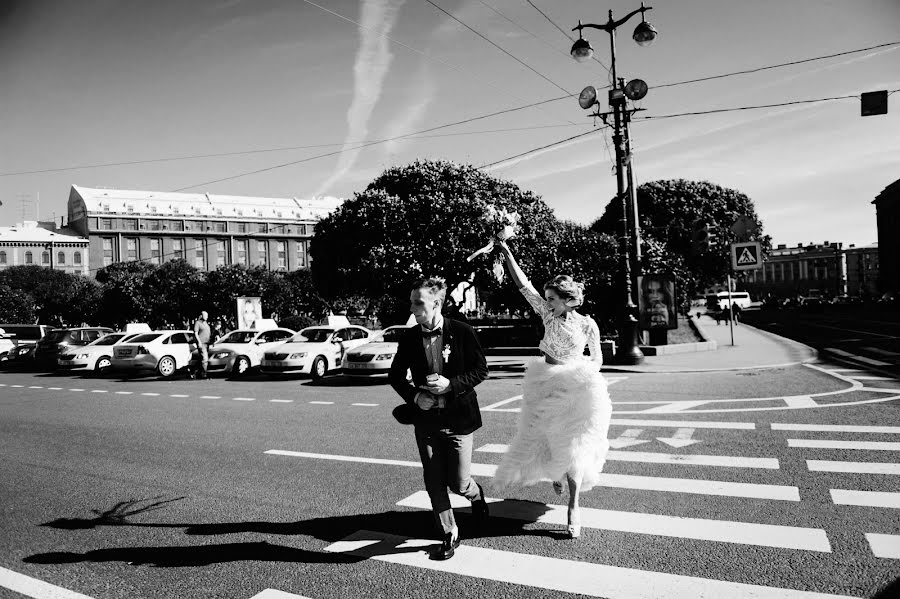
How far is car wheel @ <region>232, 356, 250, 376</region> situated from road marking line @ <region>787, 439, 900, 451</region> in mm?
15457

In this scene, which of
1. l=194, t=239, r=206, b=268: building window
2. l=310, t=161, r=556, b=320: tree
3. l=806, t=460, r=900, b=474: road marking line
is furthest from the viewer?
l=194, t=239, r=206, b=268: building window

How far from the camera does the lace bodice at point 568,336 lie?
4875 millimetres

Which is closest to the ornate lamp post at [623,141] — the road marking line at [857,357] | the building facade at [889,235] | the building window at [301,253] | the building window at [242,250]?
the road marking line at [857,357]

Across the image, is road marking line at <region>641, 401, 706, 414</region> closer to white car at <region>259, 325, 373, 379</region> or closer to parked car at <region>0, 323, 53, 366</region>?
white car at <region>259, 325, 373, 379</region>

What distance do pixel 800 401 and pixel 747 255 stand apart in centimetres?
983

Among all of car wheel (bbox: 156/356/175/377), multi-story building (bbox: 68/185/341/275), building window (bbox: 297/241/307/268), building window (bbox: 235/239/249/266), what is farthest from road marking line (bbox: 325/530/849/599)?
building window (bbox: 297/241/307/268)

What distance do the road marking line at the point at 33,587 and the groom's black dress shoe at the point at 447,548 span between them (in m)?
2.14

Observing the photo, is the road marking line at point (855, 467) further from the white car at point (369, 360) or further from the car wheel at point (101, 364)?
the car wheel at point (101, 364)

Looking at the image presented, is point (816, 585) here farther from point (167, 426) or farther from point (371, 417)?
point (167, 426)

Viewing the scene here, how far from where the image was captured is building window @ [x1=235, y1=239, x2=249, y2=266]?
101m

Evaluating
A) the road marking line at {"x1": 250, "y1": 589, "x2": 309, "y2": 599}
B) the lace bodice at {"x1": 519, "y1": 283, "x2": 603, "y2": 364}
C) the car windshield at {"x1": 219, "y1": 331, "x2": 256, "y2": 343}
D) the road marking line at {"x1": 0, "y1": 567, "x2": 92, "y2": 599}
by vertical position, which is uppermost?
the lace bodice at {"x1": 519, "y1": 283, "x2": 603, "y2": 364}

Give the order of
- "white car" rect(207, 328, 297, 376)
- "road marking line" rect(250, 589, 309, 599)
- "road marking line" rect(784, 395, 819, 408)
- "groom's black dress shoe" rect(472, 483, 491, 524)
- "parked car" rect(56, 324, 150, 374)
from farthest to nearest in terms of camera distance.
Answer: "parked car" rect(56, 324, 150, 374), "white car" rect(207, 328, 297, 376), "road marking line" rect(784, 395, 819, 408), "groom's black dress shoe" rect(472, 483, 491, 524), "road marking line" rect(250, 589, 309, 599)

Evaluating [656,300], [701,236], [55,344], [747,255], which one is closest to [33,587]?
[701,236]

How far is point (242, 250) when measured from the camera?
101250 millimetres
